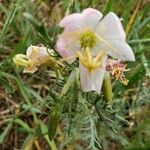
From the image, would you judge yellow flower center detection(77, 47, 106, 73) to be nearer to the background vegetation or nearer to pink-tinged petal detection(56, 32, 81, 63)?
pink-tinged petal detection(56, 32, 81, 63)

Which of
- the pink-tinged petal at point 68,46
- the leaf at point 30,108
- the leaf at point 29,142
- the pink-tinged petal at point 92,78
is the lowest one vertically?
the pink-tinged petal at point 92,78

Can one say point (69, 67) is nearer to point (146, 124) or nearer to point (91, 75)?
point (91, 75)

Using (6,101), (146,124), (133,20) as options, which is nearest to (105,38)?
(133,20)

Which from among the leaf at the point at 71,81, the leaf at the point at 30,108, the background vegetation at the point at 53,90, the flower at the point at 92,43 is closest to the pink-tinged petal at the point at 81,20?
the flower at the point at 92,43

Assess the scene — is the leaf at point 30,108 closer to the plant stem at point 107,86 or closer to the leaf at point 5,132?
the leaf at point 5,132

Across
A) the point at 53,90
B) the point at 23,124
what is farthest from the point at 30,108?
the point at 53,90

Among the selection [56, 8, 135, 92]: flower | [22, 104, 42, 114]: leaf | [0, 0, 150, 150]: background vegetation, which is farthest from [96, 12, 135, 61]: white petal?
[22, 104, 42, 114]: leaf

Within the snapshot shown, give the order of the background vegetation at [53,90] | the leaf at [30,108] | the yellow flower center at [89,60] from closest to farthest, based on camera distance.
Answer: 1. the yellow flower center at [89,60]
2. the background vegetation at [53,90]
3. the leaf at [30,108]
